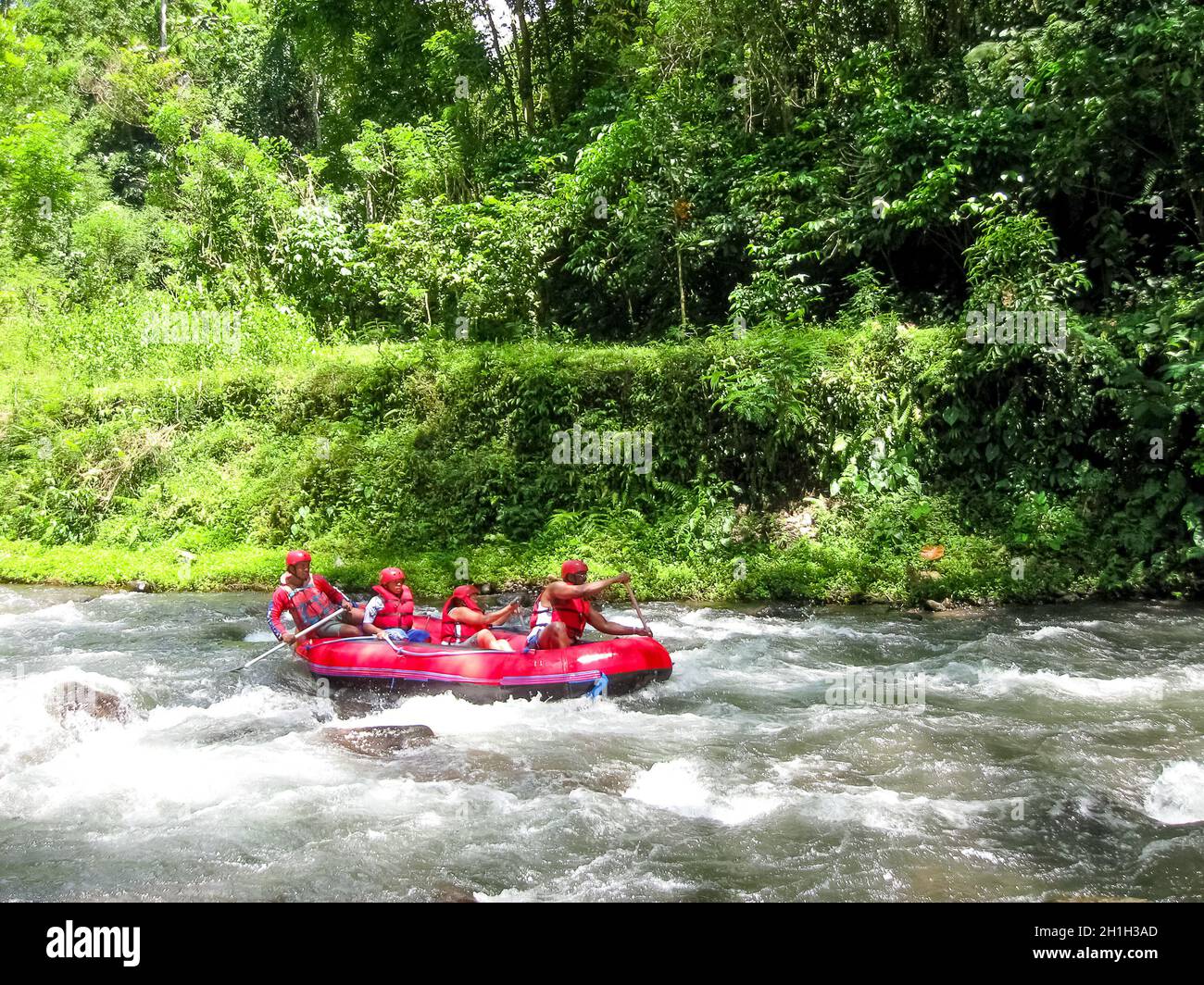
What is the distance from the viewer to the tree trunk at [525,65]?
2083 centimetres

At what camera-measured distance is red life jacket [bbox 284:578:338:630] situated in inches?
370

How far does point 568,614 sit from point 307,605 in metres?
2.59

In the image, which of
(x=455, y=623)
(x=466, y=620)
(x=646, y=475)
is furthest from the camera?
(x=646, y=475)

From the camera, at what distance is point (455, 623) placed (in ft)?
30.5

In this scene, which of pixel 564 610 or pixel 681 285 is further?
pixel 681 285

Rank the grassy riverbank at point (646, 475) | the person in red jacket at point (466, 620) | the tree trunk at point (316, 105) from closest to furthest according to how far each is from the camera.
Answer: the person in red jacket at point (466, 620)
the grassy riverbank at point (646, 475)
the tree trunk at point (316, 105)

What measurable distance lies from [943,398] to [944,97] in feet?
19.9

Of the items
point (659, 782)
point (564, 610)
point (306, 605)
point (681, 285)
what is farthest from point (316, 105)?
point (659, 782)

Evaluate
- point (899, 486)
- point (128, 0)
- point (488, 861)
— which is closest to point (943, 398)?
point (899, 486)

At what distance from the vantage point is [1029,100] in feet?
46.5

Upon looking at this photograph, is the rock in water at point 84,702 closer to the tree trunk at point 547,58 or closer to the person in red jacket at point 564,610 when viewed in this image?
the person in red jacket at point 564,610

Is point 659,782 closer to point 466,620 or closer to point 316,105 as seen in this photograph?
point 466,620

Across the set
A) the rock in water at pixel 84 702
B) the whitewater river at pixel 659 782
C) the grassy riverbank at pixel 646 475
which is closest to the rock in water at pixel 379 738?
the whitewater river at pixel 659 782

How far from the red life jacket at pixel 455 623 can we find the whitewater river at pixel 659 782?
0.99 metres
